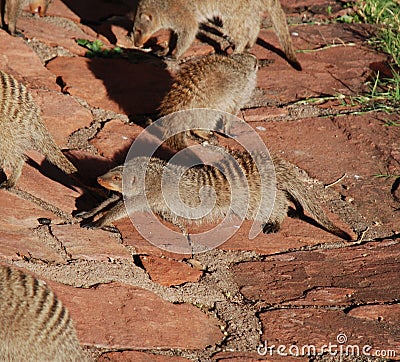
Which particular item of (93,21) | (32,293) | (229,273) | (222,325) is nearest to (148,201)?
(229,273)

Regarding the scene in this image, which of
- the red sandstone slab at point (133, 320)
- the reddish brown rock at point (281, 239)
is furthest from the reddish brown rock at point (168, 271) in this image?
the reddish brown rock at point (281, 239)

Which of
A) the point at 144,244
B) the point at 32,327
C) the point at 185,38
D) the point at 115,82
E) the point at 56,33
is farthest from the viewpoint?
the point at 185,38

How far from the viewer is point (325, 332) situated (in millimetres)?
2574

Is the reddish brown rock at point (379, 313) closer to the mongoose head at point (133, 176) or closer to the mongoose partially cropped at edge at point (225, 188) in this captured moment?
the mongoose partially cropped at edge at point (225, 188)

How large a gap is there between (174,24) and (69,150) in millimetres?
1784

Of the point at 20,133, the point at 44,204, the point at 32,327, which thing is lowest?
the point at 44,204

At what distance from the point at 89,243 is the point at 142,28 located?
86.1 inches

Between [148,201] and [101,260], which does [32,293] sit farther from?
[148,201]

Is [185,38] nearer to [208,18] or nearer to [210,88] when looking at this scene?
[208,18]

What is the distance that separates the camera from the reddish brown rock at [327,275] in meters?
2.79

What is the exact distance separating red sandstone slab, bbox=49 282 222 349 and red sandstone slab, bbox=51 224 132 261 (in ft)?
0.67

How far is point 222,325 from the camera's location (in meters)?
2.60

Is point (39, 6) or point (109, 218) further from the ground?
point (39, 6)

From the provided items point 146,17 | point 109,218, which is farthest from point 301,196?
point 146,17
